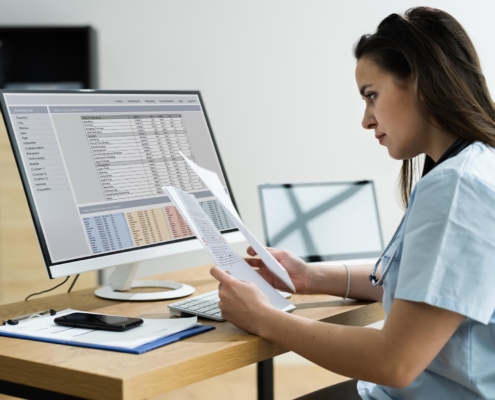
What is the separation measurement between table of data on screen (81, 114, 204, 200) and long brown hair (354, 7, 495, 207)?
1.94ft

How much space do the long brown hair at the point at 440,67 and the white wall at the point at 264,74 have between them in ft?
6.96

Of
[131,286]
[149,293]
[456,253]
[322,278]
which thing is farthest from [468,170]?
[131,286]

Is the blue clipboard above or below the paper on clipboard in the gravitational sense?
below

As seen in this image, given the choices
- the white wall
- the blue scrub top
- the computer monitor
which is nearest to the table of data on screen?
the computer monitor

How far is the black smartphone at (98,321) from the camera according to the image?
3.75 ft

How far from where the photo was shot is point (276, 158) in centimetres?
335

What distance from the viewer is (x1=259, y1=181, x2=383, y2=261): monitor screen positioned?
6.15ft

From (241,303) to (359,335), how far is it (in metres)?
0.22

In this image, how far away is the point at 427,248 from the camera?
962 millimetres

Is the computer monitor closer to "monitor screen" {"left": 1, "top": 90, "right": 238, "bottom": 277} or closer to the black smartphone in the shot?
"monitor screen" {"left": 1, "top": 90, "right": 238, "bottom": 277}

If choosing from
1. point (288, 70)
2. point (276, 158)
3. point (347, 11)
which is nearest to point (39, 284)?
point (276, 158)

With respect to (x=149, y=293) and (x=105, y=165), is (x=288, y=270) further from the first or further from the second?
(x=105, y=165)

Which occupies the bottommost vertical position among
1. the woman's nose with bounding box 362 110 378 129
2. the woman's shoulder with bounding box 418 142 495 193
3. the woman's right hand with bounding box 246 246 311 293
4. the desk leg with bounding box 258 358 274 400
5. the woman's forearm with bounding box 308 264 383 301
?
the desk leg with bounding box 258 358 274 400

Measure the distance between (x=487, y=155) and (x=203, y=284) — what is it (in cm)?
83
